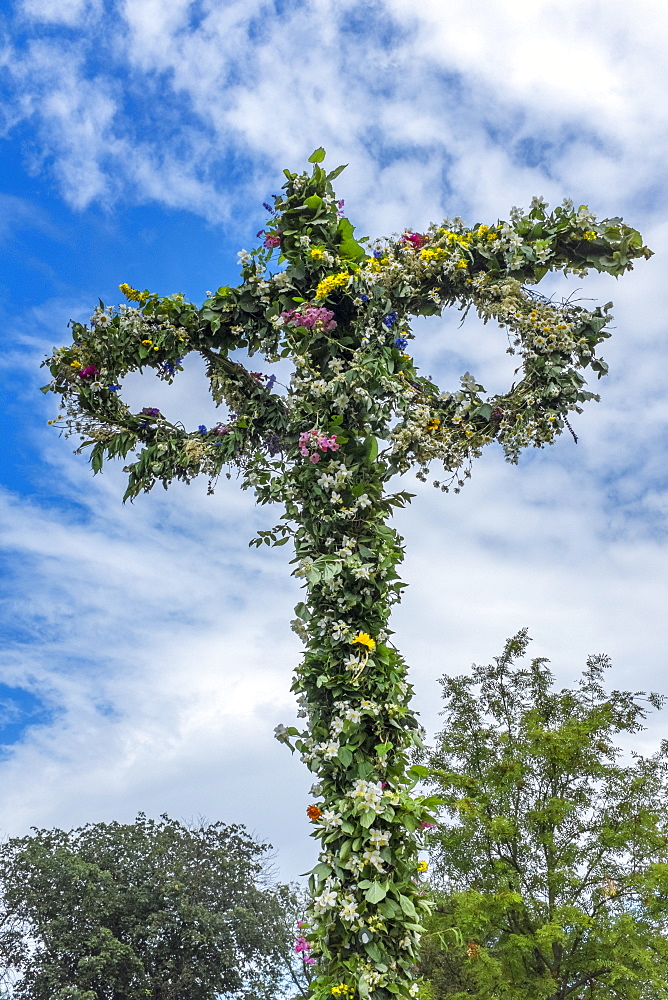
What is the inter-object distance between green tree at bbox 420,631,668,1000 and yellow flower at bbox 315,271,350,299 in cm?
740

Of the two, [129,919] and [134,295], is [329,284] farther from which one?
[129,919]

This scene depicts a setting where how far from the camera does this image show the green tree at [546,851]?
9.64 m

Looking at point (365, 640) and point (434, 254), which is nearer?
point (365, 640)

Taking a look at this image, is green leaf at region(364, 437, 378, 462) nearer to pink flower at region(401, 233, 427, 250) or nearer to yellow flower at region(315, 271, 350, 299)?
yellow flower at region(315, 271, 350, 299)

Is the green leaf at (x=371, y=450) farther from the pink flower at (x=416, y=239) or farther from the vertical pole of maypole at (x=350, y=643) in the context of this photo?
the pink flower at (x=416, y=239)

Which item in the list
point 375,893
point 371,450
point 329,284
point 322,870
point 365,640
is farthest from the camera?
point 329,284

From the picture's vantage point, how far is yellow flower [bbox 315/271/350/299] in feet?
15.4

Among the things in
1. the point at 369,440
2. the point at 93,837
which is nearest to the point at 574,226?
the point at 369,440

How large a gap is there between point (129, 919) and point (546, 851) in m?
9.00

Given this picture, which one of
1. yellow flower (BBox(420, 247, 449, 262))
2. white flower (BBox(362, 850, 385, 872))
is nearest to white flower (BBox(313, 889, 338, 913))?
white flower (BBox(362, 850, 385, 872))

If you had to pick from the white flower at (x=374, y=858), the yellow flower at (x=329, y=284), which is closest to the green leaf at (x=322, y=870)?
the white flower at (x=374, y=858)

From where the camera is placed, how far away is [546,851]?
10.6m

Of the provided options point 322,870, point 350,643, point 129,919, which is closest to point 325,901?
point 322,870

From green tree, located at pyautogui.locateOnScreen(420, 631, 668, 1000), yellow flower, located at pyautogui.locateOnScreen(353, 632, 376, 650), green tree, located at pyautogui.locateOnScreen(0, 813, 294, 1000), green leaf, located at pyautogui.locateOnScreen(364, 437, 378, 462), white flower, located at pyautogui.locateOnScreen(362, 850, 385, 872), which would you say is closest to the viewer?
white flower, located at pyautogui.locateOnScreen(362, 850, 385, 872)
